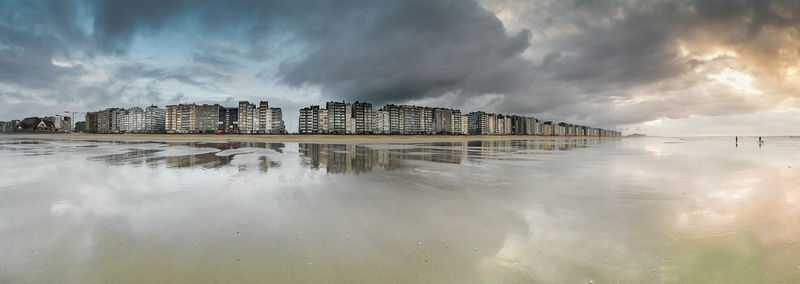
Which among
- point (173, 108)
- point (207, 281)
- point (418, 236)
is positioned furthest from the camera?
point (173, 108)

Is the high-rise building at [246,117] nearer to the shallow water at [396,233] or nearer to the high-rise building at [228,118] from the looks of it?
the high-rise building at [228,118]

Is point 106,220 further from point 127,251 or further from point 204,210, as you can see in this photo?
point 127,251

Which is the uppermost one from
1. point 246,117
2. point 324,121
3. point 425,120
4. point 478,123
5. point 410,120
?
point 425,120

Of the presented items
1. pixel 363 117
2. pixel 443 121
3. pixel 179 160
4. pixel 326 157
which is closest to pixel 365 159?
pixel 326 157

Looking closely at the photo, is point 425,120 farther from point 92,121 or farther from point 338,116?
point 92,121

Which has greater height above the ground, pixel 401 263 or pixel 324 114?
pixel 324 114

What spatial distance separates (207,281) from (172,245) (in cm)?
155

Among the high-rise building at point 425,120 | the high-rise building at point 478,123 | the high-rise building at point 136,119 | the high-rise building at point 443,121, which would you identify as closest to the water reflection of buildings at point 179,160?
the high-rise building at point 425,120

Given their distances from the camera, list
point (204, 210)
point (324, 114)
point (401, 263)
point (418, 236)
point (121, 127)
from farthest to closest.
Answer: point (121, 127) → point (324, 114) → point (204, 210) → point (418, 236) → point (401, 263)

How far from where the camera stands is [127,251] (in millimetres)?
4105

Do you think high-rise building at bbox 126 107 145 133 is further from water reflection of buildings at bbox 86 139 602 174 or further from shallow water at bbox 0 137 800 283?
shallow water at bbox 0 137 800 283

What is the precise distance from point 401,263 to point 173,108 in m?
179

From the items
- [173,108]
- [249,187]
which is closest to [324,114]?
[173,108]

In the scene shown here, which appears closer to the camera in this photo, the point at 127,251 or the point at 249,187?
the point at 127,251
